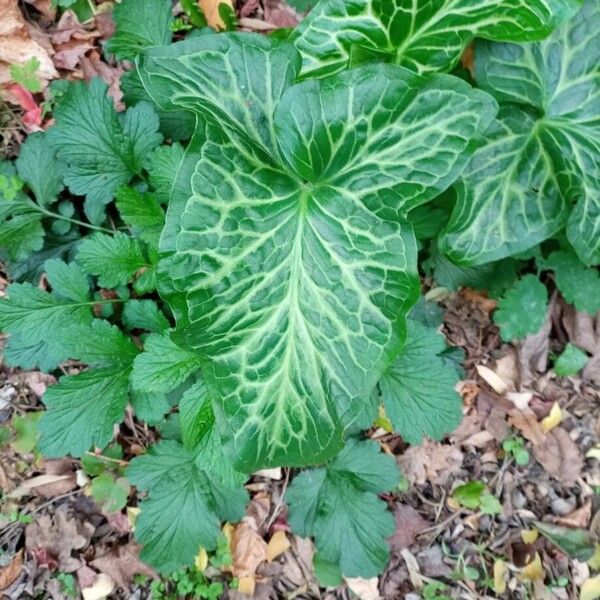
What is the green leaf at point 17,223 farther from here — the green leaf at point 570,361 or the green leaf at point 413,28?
the green leaf at point 570,361

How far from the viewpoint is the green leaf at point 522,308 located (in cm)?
192

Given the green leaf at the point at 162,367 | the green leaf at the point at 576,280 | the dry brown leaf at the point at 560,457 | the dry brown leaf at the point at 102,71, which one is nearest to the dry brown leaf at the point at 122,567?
the green leaf at the point at 162,367

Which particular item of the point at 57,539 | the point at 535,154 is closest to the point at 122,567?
the point at 57,539

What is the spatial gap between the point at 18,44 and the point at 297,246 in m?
1.15

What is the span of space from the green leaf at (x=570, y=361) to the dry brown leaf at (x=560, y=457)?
192mm

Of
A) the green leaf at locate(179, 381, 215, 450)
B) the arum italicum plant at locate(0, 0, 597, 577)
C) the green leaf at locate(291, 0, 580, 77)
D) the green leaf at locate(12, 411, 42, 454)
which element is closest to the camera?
the arum italicum plant at locate(0, 0, 597, 577)

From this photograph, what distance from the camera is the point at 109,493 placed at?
182 centimetres

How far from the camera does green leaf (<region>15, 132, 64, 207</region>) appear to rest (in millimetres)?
1736

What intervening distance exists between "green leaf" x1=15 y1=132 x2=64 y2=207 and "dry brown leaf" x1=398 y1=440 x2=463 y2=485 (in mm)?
1224

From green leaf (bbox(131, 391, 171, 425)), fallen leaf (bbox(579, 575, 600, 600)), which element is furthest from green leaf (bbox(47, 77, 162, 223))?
fallen leaf (bbox(579, 575, 600, 600))

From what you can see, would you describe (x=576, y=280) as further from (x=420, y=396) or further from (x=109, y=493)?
(x=109, y=493)

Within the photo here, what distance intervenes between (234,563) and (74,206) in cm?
107

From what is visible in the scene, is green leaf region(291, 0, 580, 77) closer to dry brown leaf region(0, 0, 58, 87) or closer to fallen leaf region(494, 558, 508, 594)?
dry brown leaf region(0, 0, 58, 87)

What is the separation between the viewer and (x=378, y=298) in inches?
51.1
